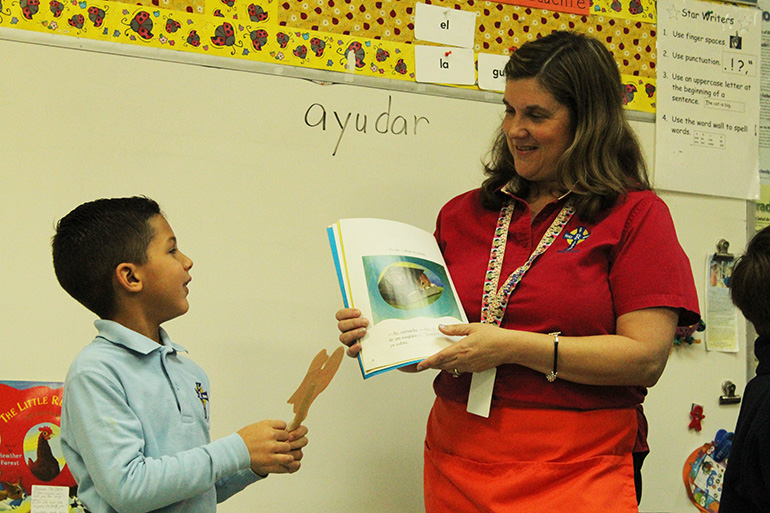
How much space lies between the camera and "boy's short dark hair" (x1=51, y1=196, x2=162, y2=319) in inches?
46.0

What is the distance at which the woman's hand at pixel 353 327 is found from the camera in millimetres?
1197

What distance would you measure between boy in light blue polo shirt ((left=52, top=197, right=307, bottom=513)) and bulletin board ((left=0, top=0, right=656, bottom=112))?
526 mm

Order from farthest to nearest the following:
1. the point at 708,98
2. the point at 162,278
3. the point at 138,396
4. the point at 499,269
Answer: the point at 708,98 < the point at 499,269 < the point at 162,278 < the point at 138,396

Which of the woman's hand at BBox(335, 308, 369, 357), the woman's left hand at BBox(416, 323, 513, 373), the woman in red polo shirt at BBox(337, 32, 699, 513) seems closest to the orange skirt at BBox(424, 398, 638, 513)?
the woman in red polo shirt at BBox(337, 32, 699, 513)

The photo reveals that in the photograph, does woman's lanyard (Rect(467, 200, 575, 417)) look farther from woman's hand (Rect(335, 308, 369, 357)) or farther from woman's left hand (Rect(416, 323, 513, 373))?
woman's hand (Rect(335, 308, 369, 357))

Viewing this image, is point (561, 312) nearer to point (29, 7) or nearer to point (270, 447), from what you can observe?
point (270, 447)

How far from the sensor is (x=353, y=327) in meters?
1.20

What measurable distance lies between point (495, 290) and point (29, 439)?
1.00m

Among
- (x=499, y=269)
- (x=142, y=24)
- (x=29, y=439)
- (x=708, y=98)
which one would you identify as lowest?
(x=29, y=439)

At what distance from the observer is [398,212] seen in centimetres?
177

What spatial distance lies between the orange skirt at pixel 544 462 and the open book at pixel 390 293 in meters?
0.19

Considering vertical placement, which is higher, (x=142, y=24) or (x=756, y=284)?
(x=142, y=24)

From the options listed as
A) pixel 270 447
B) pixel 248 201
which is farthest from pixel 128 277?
pixel 248 201

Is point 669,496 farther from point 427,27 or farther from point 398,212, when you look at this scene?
point 427,27
